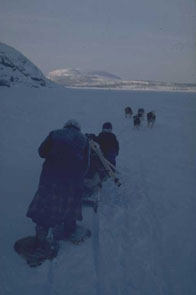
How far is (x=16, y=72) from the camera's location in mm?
32719

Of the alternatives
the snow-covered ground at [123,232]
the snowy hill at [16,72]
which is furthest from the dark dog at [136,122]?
the snowy hill at [16,72]

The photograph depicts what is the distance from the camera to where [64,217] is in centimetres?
429

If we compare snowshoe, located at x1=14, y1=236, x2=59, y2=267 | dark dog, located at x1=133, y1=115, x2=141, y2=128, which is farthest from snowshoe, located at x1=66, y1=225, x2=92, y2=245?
dark dog, located at x1=133, y1=115, x2=141, y2=128

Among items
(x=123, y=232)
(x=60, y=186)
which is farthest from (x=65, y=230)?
(x=123, y=232)

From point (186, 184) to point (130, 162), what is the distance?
186 cm

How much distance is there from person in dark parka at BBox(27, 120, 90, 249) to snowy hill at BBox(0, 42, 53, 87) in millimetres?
21827

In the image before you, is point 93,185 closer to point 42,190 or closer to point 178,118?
point 42,190

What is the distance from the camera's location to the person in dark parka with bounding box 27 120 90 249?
4168mm

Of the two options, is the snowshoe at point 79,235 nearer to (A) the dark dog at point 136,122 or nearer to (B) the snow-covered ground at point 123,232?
(B) the snow-covered ground at point 123,232

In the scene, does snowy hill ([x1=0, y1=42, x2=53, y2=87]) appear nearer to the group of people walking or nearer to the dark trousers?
the group of people walking

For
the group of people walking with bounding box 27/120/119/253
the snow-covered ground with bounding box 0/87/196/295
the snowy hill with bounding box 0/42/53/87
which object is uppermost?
the snowy hill with bounding box 0/42/53/87

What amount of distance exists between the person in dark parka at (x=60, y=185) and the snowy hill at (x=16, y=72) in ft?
71.6

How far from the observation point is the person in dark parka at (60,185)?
417cm

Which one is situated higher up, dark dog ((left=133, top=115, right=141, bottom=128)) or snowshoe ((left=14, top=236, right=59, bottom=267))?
dark dog ((left=133, top=115, right=141, bottom=128))
